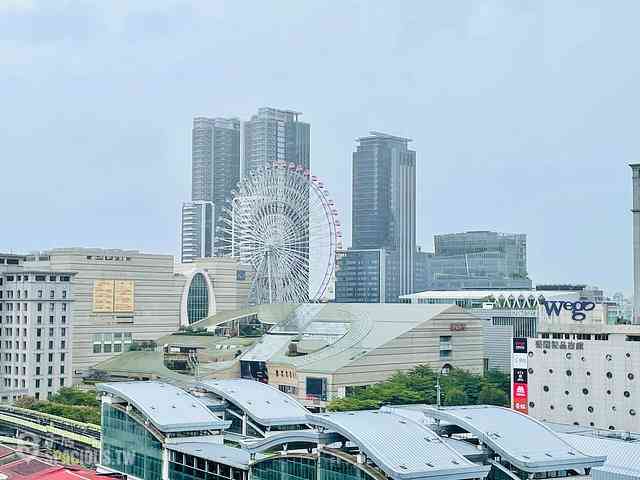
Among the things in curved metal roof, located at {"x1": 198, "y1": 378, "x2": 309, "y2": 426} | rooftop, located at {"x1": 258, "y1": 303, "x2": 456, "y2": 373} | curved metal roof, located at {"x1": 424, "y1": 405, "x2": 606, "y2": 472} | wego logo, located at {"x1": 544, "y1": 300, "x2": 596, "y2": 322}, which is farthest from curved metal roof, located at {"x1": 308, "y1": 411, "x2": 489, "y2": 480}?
rooftop, located at {"x1": 258, "y1": 303, "x2": 456, "y2": 373}

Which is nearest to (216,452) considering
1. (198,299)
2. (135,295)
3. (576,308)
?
(576,308)

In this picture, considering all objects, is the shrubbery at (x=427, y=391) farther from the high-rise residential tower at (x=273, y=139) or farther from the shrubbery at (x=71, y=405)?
the high-rise residential tower at (x=273, y=139)

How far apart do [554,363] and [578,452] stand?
2843 centimetres

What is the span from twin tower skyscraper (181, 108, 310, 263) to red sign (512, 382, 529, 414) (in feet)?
351

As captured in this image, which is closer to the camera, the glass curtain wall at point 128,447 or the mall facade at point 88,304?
the glass curtain wall at point 128,447

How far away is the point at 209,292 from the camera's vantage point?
103 meters

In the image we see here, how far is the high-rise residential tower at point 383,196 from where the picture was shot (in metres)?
183

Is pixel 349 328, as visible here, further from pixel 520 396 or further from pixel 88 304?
pixel 520 396

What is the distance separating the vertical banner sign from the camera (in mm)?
62562

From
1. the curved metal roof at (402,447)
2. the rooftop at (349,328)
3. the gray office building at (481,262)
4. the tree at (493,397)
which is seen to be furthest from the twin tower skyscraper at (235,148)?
the curved metal roof at (402,447)

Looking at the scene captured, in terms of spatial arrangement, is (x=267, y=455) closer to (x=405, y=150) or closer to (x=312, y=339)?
(x=312, y=339)

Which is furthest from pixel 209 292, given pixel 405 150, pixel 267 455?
pixel 405 150

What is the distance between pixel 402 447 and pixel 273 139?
14299 cm

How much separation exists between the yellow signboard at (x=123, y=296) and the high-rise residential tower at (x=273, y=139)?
238ft
